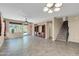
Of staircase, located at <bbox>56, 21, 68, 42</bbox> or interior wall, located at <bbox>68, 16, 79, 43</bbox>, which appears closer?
interior wall, located at <bbox>68, 16, 79, 43</bbox>

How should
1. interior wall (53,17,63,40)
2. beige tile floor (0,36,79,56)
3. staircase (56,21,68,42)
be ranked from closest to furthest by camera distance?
beige tile floor (0,36,79,56), staircase (56,21,68,42), interior wall (53,17,63,40)

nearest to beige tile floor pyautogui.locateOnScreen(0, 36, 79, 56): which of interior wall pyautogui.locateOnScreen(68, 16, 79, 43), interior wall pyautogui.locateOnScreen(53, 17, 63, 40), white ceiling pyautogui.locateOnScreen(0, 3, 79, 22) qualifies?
interior wall pyautogui.locateOnScreen(68, 16, 79, 43)

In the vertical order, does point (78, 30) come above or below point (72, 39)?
above

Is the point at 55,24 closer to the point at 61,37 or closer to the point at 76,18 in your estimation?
the point at 61,37

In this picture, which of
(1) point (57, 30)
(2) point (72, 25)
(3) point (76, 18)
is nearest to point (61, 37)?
(1) point (57, 30)

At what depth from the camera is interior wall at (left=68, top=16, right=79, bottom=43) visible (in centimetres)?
888

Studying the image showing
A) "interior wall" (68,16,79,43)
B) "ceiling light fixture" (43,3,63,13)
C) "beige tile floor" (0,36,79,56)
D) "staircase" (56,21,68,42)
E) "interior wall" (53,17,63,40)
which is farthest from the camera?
"interior wall" (53,17,63,40)

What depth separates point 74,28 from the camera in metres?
9.16

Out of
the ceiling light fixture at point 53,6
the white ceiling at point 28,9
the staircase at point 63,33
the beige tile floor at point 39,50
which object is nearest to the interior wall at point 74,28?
the staircase at point 63,33

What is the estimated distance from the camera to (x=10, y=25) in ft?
34.2

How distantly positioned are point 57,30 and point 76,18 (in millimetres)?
2299

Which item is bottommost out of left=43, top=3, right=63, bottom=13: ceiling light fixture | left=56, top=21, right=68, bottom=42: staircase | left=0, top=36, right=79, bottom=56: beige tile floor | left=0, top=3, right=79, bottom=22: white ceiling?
left=0, top=36, right=79, bottom=56: beige tile floor

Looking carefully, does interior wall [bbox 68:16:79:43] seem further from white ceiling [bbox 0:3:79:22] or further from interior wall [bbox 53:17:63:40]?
white ceiling [bbox 0:3:79:22]

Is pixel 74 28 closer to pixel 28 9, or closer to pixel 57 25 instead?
pixel 57 25
